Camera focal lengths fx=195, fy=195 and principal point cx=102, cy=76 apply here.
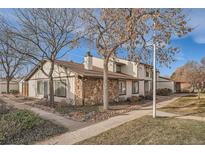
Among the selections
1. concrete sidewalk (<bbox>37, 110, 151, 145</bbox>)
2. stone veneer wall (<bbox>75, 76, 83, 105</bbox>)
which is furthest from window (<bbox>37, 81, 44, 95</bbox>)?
concrete sidewalk (<bbox>37, 110, 151, 145</bbox>)

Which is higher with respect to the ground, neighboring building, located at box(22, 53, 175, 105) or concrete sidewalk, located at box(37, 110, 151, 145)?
neighboring building, located at box(22, 53, 175, 105)

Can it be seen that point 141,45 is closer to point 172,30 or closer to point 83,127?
point 172,30

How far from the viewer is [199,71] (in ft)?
53.7

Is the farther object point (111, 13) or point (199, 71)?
point (199, 71)

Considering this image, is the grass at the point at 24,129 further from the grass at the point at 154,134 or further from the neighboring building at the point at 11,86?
the neighboring building at the point at 11,86

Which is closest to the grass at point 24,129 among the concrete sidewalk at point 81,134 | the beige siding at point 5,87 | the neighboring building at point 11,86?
the concrete sidewalk at point 81,134

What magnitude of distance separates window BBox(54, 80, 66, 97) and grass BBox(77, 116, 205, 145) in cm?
825

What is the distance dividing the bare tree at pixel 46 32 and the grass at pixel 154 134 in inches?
254

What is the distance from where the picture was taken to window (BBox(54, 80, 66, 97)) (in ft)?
47.8

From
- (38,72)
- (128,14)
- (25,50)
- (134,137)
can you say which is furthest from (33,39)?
(134,137)

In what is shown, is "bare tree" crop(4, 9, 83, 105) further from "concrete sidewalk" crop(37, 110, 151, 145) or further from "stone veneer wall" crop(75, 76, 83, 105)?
"concrete sidewalk" crop(37, 110, 151, 145)

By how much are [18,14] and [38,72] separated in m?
7.32

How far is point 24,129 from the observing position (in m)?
6.12
